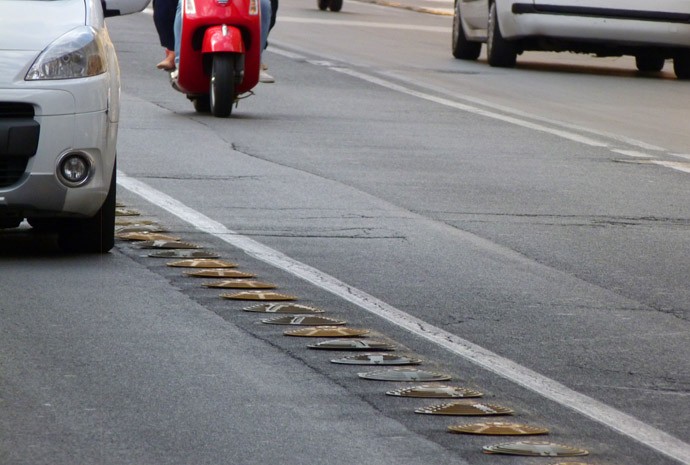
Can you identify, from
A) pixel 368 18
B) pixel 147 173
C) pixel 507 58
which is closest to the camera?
pixel 147 173

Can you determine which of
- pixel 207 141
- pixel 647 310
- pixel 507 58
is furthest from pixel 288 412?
pixel 507 58

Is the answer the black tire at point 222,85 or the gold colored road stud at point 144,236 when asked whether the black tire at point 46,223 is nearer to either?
the gold colored road stud at point 144,236

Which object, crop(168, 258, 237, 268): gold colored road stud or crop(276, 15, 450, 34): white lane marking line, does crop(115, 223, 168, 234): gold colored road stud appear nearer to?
crop(168, 258, 237, 268): gold colored road stud

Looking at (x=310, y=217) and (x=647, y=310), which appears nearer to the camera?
(x=647, y=310)

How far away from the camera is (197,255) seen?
26.5 feet

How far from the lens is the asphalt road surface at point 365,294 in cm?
511

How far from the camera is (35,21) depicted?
8008mm

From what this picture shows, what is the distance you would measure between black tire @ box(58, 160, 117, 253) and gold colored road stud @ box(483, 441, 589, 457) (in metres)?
3.38

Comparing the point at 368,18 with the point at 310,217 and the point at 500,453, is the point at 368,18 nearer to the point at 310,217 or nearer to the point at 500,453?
the point at 310,217

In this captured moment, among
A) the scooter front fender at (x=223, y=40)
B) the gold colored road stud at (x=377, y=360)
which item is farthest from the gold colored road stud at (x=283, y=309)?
the scooter front fender at (x=223, y=40)

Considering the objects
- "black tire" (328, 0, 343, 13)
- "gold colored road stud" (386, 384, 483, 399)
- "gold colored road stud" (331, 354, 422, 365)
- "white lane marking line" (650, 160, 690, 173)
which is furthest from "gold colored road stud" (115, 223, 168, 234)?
"black tire" (328, 0, 343, 13)

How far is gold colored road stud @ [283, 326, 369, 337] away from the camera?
6.44m

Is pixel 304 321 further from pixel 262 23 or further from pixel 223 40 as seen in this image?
pixel 262 23

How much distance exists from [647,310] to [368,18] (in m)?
24.9
